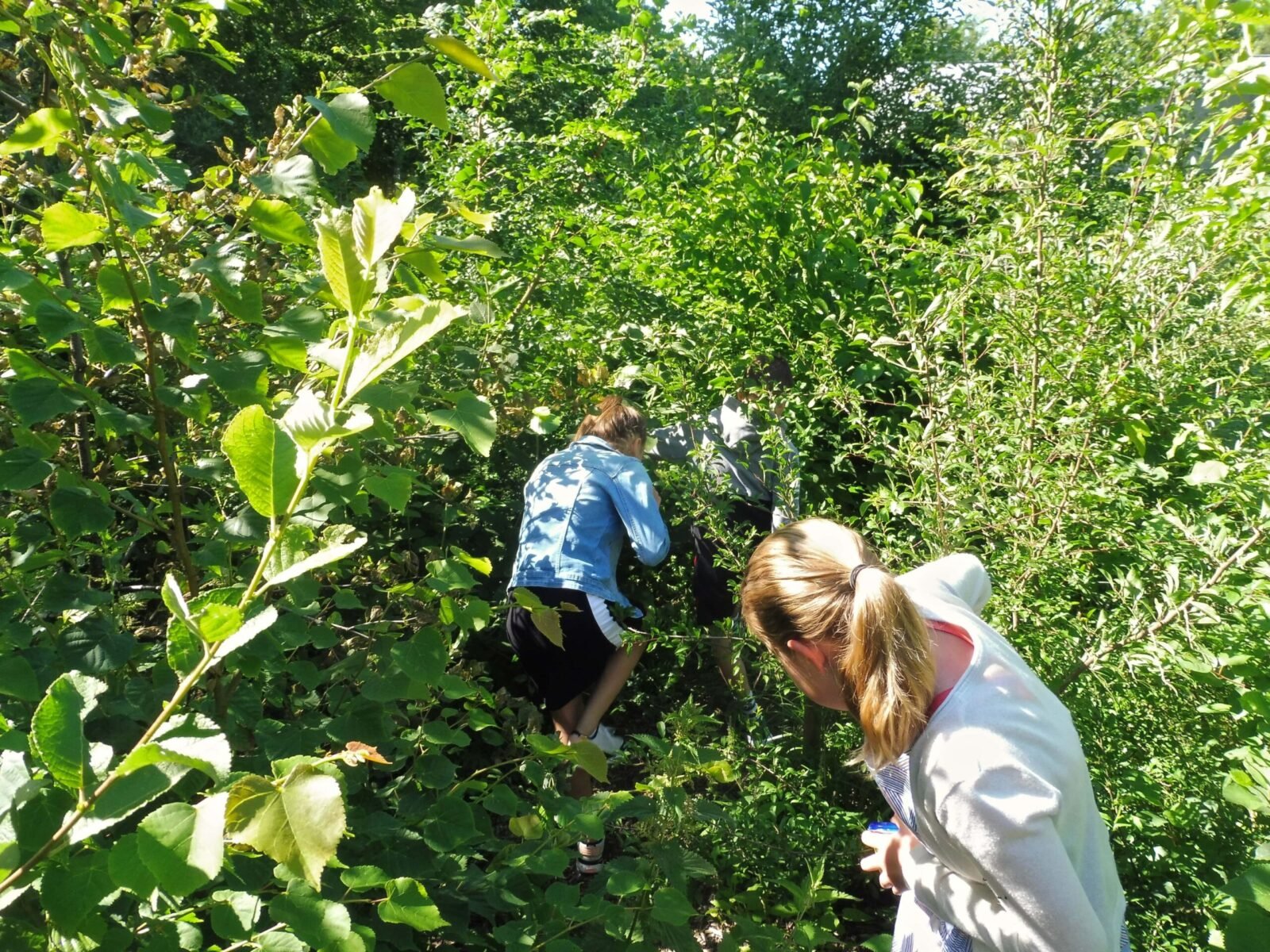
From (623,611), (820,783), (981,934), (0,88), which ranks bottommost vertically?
(820,783)

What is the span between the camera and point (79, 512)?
52.3 inches

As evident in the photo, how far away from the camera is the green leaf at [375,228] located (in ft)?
2.45

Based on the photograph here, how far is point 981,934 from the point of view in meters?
1.44

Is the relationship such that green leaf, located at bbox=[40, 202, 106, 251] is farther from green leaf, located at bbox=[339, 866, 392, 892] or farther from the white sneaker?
the white sneaker

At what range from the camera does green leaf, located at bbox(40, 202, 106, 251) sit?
115 cm

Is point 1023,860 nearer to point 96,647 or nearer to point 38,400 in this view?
point 96,647

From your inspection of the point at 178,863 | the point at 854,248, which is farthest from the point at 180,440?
the point at 854,248

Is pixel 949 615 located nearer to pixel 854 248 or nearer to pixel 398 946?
pixel 398 946

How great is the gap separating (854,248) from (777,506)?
159 cm

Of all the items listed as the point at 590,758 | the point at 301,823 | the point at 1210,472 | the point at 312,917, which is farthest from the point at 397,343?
the point at 1210,472

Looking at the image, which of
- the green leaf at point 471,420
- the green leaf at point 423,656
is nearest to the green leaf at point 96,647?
the green leaf at point 423,656

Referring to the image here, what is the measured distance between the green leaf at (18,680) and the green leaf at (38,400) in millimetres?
315

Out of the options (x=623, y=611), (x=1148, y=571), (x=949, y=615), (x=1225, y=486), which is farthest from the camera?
(x=623, y=611)

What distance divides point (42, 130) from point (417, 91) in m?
0.51
